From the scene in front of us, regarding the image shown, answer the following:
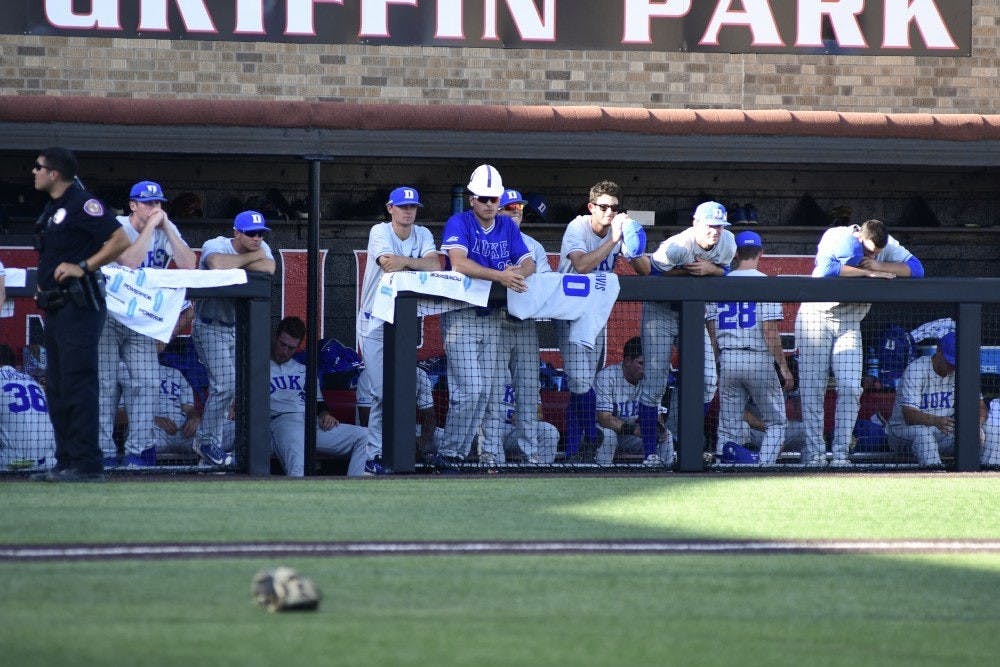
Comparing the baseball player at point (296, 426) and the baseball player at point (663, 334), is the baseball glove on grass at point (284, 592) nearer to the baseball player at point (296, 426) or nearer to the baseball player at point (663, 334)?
the baseball player at point (663, 334)

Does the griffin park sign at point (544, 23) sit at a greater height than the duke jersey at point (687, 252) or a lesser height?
greater

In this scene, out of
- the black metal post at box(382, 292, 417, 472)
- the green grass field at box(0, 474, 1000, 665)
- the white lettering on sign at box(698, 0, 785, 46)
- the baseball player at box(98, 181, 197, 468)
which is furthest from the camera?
the white lettering on sign at box(698, 0, 785, 46)

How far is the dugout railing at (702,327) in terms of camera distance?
9.04 meters

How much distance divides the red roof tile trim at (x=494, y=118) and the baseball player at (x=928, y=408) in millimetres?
3183

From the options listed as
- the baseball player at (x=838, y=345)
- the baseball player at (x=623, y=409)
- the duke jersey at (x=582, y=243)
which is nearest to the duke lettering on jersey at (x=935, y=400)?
the baseball player at (x=838, y=345)

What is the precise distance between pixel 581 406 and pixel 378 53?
4.30 meters

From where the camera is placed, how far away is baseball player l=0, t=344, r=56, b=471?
340 inches

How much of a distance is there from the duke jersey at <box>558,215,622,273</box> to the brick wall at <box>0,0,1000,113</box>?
109 inches

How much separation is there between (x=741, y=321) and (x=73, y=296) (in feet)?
12.7

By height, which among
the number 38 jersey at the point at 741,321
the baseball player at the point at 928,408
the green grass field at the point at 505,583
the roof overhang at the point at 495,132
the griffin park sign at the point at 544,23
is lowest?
the green grass field at the point at 505,583

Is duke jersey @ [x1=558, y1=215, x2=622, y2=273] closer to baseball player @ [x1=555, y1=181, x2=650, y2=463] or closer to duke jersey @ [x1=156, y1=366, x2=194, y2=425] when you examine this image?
baseball player @ [x1=555, y1=181, x2=650, y2=463]

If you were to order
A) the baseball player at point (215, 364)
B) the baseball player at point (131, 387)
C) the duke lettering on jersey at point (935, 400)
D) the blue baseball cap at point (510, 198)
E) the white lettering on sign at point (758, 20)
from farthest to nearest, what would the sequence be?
the white lettering on sign at point (758, 20), the blue baseball cap at point (510, 198), the duke lettering on jersey at point (935, 400), the baseball player at point (215, 364), the baseball player at point (131, 387)

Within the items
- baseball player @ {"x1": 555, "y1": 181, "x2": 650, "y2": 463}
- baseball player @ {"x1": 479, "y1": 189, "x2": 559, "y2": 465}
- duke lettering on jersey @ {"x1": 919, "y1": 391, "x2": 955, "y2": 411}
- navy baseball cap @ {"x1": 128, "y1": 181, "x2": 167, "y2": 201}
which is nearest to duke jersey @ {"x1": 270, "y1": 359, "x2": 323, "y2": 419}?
navy baseball cap @ {"x1": 128, "y1": 181, "x2": 167, "y2": 201}

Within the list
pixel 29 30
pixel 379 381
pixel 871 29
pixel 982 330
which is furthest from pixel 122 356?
pixel 871 29
